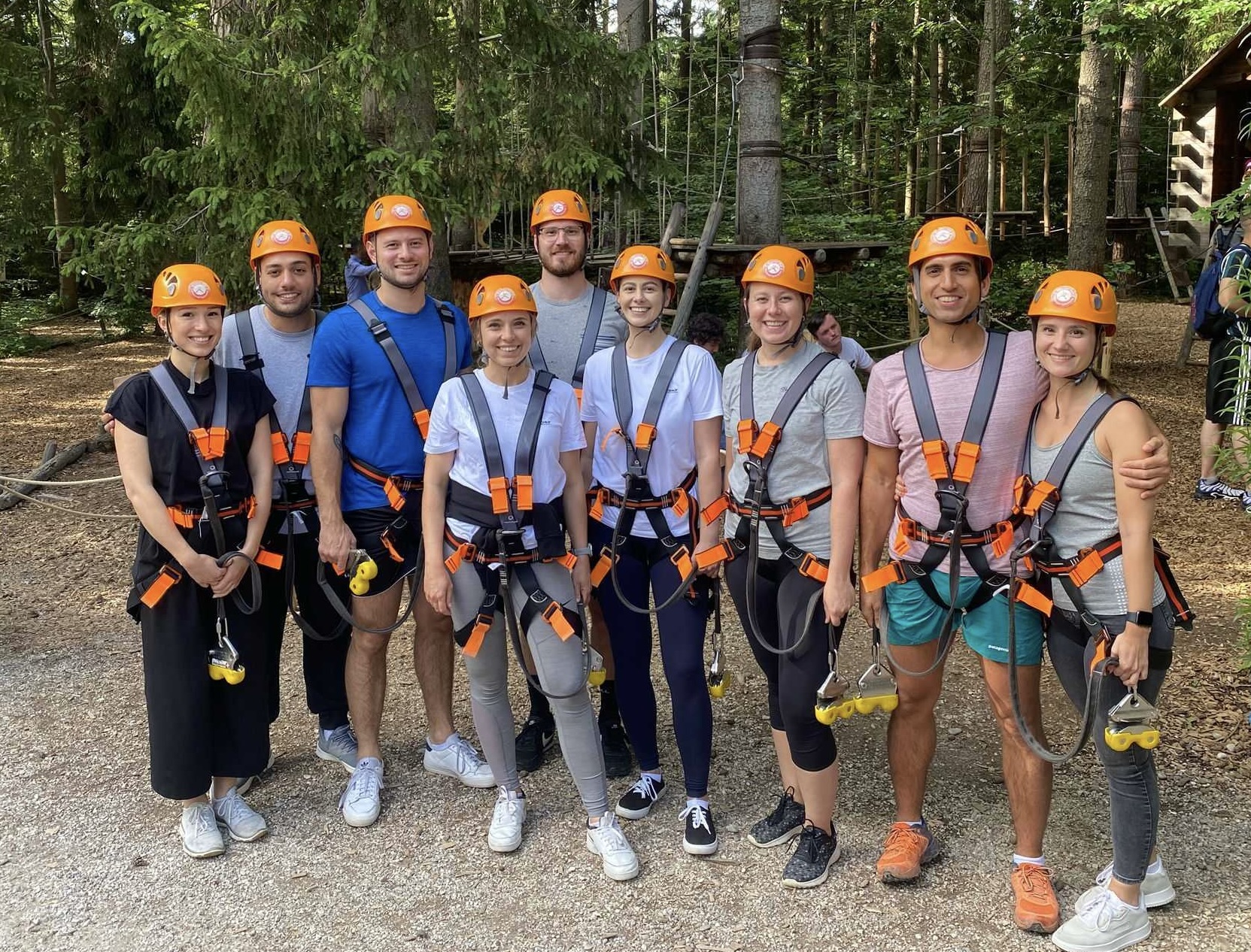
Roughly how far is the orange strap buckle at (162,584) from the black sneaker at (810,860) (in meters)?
2.57

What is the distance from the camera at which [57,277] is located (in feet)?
81.2

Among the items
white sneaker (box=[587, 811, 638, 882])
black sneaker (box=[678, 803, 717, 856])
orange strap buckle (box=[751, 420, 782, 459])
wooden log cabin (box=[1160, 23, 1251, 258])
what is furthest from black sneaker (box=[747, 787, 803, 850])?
wooden log cabin (box=[1160, 23, 1251, 258])

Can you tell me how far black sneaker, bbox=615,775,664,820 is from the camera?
14.5 ft

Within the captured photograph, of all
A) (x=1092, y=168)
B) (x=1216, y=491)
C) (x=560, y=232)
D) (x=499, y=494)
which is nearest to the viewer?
(x=499, y=494)

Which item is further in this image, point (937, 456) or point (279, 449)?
point (279, 449)

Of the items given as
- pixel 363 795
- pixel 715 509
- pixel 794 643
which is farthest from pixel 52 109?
pixel 794 643

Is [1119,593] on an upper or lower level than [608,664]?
upper

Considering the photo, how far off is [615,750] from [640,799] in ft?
1.48

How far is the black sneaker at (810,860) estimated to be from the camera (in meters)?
3.91

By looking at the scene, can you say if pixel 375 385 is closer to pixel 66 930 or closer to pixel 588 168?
pixel 66 930

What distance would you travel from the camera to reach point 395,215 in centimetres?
425

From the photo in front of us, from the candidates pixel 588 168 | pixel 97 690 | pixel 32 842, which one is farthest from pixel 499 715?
pixel 588 168

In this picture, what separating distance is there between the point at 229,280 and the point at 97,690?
139 inches

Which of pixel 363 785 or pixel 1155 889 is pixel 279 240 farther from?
pixel 1155 889
